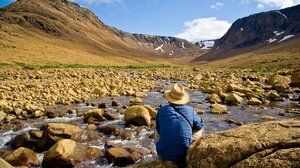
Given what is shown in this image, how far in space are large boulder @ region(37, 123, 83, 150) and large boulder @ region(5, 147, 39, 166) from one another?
1352mm

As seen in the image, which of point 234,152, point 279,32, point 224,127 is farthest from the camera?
point 279,32

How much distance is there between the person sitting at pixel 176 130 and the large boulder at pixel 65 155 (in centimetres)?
430

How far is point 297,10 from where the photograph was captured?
184625 millimetres

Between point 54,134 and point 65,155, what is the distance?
2.37 m

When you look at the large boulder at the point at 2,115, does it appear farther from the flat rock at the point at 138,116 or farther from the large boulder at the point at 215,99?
the large boulder at the point at 215,99

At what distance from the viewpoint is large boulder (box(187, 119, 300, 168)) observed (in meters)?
4.74

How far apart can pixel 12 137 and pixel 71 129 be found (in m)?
2.67

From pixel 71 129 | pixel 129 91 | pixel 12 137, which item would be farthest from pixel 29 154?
pixel 129 91

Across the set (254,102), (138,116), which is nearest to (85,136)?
(138,116)

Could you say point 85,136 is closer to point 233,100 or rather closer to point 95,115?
point 95,115

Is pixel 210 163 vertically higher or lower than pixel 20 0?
lower

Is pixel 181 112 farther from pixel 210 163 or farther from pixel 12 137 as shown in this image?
pixel 12 137

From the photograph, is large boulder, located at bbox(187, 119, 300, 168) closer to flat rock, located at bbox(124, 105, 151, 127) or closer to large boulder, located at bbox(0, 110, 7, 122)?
flat rock, located at bbox(124, 105, 151, 127)

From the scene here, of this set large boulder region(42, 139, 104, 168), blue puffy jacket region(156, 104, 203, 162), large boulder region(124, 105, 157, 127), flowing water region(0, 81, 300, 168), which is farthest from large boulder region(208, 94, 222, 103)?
blue puffy jacket region(156, 104, 203, 162)
